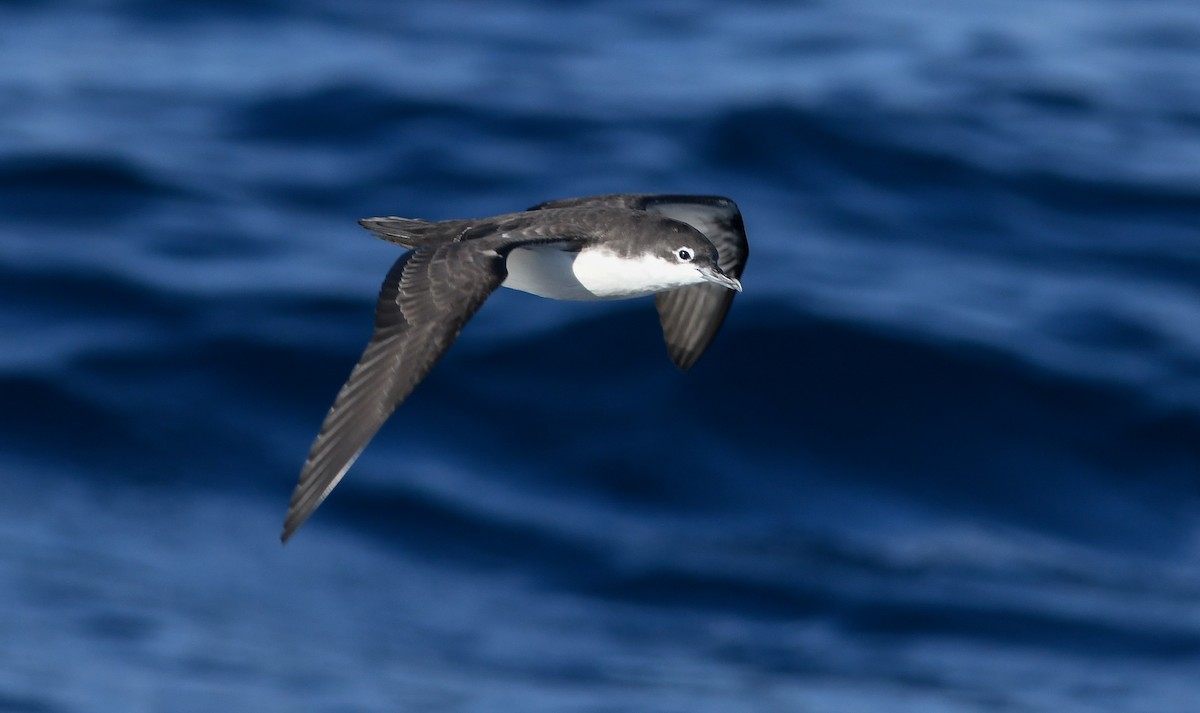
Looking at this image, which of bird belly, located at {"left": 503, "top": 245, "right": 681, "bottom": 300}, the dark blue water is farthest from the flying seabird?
the dark blue water

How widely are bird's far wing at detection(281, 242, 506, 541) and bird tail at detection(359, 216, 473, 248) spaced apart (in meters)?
0.46

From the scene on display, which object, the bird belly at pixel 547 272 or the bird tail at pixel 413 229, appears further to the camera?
the bird belly at pixel 547 272

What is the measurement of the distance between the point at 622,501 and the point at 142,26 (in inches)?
603

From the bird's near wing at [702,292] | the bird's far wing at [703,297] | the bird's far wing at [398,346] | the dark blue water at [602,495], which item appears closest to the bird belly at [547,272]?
the bird's far wing at [398,346]

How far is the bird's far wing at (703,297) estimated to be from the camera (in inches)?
364

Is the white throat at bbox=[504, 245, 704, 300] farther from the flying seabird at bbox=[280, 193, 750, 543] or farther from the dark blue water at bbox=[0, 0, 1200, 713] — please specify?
the dark blue water at bbox=[0, 0, 1200, 713]

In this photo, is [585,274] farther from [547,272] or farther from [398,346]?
[398,346]

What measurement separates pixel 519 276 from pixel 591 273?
1.35 ft

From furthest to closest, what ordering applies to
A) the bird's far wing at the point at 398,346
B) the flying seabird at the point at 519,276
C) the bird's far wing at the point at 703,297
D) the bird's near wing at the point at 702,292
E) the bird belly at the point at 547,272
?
the bird's far wing at the point at 703,297 → the bird's near wing at the point at 702,292 → the bird belly at the point at 547,272 → the flying seabird at the point at 519,276 → the bird's far wing at the point at 398,346

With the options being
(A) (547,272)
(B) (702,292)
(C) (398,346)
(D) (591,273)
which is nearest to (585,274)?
(D) (591,273)

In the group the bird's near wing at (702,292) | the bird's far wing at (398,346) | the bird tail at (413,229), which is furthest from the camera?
the bird's near wing at (702,292)

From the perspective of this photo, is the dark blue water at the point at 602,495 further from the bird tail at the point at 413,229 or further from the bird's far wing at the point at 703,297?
the bird tail at the point at 413,229

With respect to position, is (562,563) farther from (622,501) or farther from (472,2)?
(472,2)

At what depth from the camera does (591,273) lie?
25.9 feet
